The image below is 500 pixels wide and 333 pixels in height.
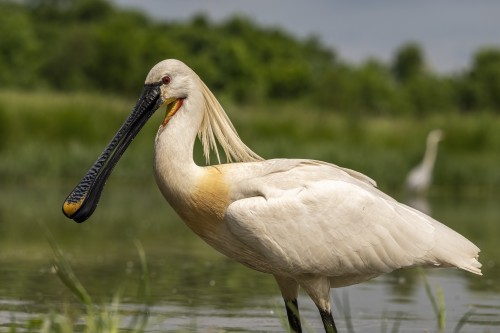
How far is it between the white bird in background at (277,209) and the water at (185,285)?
307mm

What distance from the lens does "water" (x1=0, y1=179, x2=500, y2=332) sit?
875cm

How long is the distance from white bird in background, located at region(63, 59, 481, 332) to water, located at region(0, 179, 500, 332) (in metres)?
→ 0.31

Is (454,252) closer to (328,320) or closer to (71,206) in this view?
(328,320)

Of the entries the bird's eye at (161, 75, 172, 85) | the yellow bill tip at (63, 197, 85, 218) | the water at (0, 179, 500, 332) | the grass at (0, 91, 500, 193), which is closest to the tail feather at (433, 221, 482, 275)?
the water at (0, 179, 500, 332)

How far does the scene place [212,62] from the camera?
6128cm

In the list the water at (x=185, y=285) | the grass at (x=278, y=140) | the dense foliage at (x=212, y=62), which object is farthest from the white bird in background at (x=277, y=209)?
the dense foliage at (x=212, y=62)

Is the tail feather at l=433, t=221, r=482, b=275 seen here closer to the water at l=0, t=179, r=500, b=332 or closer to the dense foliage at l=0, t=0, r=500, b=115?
the water at l=0, t=179, r=500, b=332

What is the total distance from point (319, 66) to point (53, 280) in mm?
71574

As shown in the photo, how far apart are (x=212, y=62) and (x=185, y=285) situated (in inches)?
2006

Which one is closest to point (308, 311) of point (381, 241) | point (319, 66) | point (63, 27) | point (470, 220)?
point (381, 241)

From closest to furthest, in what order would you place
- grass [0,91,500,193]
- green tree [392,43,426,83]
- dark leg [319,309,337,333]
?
dark leg [319,309,337,333]
grass [0,91,500,193]
green tree [392,43,426,83]

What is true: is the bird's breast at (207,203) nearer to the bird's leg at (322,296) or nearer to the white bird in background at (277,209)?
the white bird in background at (277,209)

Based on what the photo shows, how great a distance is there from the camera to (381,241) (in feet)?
25.1

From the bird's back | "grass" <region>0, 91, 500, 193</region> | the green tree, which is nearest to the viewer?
the bird's back
